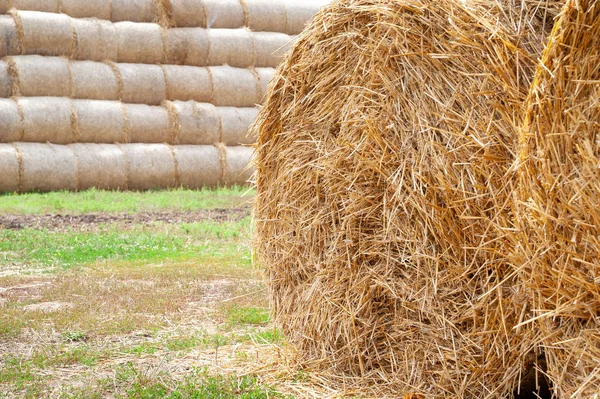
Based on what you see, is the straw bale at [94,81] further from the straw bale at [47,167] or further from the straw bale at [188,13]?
the straw bale at [188,13]

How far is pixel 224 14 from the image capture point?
16.2 m

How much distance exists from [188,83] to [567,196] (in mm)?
12471

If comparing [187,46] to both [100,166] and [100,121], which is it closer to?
[100,121]

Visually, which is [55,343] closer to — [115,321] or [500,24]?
[115,321]

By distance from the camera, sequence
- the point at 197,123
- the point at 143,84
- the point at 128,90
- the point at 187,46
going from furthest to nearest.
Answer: the point at 187,46 < the point at 197,123 < the point at 143,84 < the point at 128,90

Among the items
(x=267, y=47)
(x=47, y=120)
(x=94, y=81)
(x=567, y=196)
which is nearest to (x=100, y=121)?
(x=94, y=81)

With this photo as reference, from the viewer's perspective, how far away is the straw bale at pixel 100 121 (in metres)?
13.7

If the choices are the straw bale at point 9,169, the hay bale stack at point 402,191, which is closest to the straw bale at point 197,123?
the straw bale at point 9,169

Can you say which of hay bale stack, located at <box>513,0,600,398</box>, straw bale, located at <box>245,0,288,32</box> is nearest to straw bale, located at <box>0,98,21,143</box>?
straw bale, located at <box>245,0,288,32</box>

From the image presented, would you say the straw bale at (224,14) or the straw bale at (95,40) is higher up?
the straw bale at (224,14)

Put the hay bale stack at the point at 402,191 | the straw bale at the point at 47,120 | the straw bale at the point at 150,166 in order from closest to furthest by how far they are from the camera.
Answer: the hay bale stack at the point at 402,191 → the straw bale at the point at 47,120 → the straw bale at the point at 150,166

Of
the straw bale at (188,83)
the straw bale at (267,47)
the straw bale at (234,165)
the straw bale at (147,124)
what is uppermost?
the straw bale at (267,47)

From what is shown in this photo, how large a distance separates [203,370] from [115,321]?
4.06 ft

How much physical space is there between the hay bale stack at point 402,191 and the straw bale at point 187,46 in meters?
10.2
